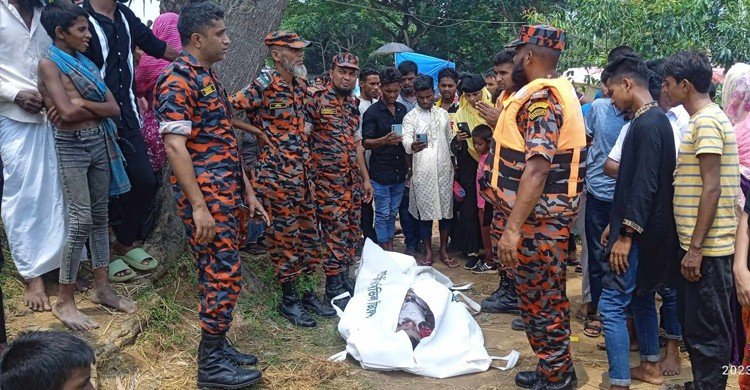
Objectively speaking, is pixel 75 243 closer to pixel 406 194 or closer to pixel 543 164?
pixel 543 164

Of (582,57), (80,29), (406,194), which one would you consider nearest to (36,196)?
(80,29)

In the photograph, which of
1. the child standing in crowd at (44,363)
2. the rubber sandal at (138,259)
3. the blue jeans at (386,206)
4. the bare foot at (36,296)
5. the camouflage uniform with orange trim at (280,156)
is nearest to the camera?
the child standing in crowd at (44,363)

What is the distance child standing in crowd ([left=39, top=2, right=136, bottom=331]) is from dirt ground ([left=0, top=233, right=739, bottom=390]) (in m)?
0.23

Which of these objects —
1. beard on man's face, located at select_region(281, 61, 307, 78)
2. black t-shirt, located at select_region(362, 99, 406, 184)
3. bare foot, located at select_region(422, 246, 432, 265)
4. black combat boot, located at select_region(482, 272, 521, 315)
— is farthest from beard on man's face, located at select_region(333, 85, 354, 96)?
bare foot, located at select_region(422, 246, 432, 265)

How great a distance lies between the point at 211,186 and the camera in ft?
11.4

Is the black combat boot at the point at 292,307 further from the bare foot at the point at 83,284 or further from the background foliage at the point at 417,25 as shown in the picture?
the background foliage at the point at 417,25

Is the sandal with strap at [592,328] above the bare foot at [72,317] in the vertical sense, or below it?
below

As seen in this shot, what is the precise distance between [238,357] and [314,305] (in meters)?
1.39

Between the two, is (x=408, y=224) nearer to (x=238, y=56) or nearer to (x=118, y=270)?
(x=238, y=56)

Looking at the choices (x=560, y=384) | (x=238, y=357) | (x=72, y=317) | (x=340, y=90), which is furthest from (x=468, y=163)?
(x=72, y=317)

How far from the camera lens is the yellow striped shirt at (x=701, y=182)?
10.5 feet

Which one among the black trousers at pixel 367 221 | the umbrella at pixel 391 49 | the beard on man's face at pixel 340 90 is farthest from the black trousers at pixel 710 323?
the umbrella at pixel 391 49

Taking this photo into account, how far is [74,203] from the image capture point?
369 cm

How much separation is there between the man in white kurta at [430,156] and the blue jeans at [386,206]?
204 mm
